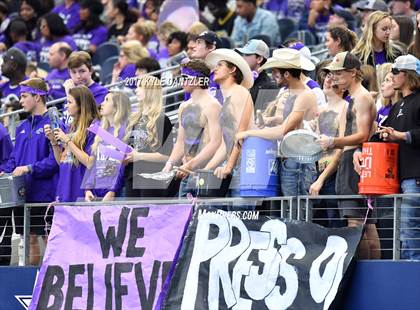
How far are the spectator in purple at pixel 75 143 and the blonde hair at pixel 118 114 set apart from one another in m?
0.14

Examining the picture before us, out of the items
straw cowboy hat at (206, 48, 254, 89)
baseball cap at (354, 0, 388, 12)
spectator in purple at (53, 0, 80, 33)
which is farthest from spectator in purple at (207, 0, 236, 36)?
straw cowboy hat at (206, 48, 254, 89)

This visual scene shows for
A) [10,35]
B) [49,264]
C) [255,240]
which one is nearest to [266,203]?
[255,240]

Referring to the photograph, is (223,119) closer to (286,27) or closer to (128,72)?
(128,72)

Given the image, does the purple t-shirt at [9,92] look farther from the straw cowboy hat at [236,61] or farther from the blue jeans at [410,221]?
the blue jeans at [410,221]

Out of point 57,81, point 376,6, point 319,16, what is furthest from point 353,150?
point 319,16

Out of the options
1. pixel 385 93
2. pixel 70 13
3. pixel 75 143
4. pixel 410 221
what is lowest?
pixel 410 221

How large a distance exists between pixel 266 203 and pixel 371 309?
1.32 metres

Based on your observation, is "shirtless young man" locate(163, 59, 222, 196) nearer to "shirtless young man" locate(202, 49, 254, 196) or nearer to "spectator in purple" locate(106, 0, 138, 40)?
"shirtless young man" locate(202, 49, 254, 196)

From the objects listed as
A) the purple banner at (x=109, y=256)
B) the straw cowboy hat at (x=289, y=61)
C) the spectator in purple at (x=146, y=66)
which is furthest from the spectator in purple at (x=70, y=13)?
the straw cowboy hat at (x=289, y=61)

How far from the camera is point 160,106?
1328 centimetres

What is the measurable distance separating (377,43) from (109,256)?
131 inches

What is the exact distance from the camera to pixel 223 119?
1275 centimetres

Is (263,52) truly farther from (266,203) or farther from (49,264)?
(49,264)

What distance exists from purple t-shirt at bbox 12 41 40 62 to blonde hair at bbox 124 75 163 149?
6991mm
